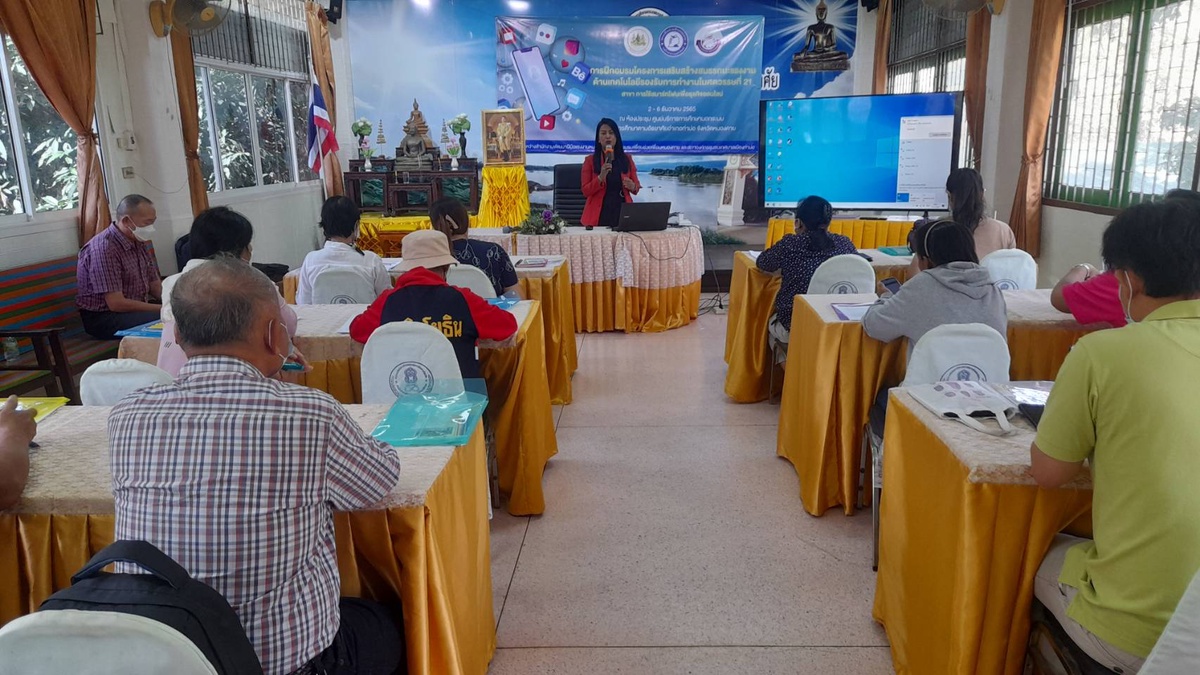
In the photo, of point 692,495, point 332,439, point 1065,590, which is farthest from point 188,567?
point 692,495

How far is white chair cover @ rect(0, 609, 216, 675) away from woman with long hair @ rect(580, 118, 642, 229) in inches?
209

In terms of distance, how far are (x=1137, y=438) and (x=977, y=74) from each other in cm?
547

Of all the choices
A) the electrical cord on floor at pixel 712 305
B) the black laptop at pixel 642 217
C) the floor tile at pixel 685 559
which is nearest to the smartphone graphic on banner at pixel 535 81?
the electrical cord on floor at pixel 712 305

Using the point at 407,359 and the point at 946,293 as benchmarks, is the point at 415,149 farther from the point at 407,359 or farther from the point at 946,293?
the point at 946,293

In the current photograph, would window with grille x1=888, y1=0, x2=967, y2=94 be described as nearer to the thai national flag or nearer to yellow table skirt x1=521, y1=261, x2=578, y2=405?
yellow table skirt x1=521, y1=261, x2=578, y2=405

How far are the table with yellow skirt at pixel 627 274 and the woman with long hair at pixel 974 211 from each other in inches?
90.8

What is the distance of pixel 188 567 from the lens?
1.15 m

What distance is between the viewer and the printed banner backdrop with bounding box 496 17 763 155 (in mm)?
7824

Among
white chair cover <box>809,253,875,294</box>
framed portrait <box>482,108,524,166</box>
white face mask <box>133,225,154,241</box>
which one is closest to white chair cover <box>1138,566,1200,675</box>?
white chair cover <box>809,253,875,294</box>

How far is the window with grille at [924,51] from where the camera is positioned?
21.3 feet

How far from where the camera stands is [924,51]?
7.21 m

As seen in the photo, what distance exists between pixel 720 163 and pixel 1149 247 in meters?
7.14

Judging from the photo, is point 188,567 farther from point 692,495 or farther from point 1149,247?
point 692,495

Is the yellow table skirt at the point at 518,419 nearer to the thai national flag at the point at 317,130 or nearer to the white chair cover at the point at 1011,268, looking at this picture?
the white chair cover at the point at 1011,268
